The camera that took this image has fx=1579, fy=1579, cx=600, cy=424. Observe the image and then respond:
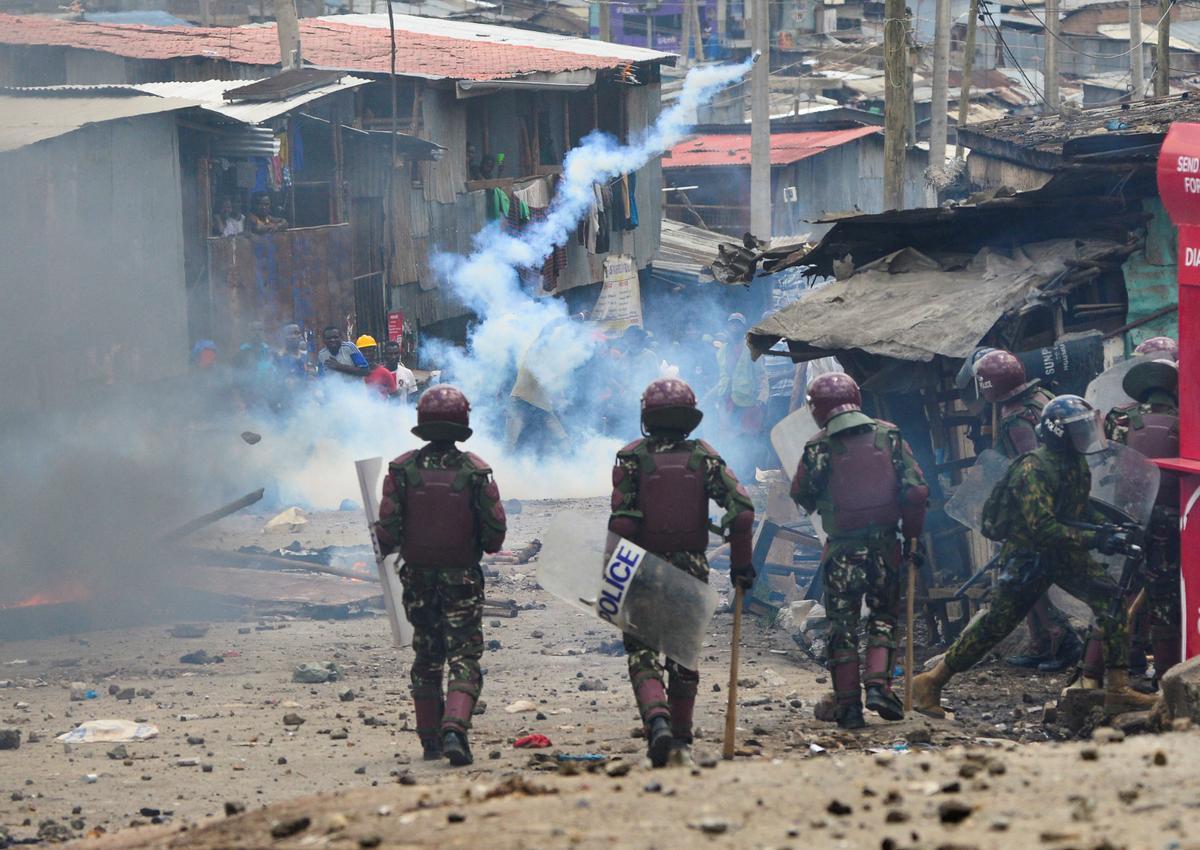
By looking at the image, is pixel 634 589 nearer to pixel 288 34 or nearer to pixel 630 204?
Result: pixel 288 34

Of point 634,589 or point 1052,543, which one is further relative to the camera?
point 1052,543

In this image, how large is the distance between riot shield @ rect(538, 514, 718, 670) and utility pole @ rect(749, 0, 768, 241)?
18.3 metres

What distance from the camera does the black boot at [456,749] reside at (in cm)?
737

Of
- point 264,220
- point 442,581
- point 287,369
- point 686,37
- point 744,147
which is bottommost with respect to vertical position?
point 287,369

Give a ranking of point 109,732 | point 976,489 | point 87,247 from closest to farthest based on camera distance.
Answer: point 109,732
point 976,489
point 87,247

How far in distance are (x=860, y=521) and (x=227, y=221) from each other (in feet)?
38.7

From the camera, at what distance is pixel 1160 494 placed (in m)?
7.98

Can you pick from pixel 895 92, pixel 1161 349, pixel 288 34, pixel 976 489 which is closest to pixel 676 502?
pixel 976 489

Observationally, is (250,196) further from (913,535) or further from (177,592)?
(913,535)

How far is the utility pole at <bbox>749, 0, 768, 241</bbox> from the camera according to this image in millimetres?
25234

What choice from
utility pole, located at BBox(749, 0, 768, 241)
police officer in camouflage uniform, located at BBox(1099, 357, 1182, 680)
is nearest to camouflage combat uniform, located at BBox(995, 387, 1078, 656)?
police officer in camouflage uniform, located at BBox(1099, 357, 1182, 680)

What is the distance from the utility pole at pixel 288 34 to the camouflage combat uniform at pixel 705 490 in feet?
44.9

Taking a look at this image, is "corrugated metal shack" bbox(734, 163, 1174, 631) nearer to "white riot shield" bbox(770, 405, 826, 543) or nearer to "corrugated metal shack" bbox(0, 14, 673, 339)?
"white riot shield" bbox(770, 405, 826, 543)

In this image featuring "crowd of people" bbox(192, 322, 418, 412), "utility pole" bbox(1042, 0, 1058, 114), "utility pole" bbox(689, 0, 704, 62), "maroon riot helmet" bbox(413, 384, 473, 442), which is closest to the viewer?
"maroon riot helmet" bbox(413, 384, 473, 442)
